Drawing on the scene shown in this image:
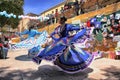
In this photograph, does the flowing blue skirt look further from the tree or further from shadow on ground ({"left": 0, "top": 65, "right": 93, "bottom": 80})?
the tree

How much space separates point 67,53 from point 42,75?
103cm

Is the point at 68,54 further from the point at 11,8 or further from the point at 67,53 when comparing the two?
the point at 11,8

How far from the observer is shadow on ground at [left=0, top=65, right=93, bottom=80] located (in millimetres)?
7541

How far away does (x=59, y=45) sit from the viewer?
7.62 metres

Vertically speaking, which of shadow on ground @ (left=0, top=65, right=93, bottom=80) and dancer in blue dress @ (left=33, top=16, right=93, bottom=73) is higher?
dancer in blue dress @ (left=33, top=16, right=93, bottom=73)

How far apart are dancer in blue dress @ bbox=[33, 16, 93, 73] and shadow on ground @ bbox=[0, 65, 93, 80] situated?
0.23 metres

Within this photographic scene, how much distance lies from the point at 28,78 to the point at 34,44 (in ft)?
17.0

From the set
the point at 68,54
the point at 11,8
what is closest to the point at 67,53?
the point at 68,54

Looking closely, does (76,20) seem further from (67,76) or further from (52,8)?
(52,8)

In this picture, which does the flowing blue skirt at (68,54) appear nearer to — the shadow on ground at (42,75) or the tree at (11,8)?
the shadow on ground at (42,75)

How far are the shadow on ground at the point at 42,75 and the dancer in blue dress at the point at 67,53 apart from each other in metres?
0.23

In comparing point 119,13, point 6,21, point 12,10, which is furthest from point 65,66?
point 6,21

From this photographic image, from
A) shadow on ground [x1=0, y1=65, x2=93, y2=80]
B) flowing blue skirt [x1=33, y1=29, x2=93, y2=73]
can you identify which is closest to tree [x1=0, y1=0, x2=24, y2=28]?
shadow on ground [x1=0, y1=65, x2=93, y2=80]

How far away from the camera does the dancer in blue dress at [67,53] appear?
7.57 m
